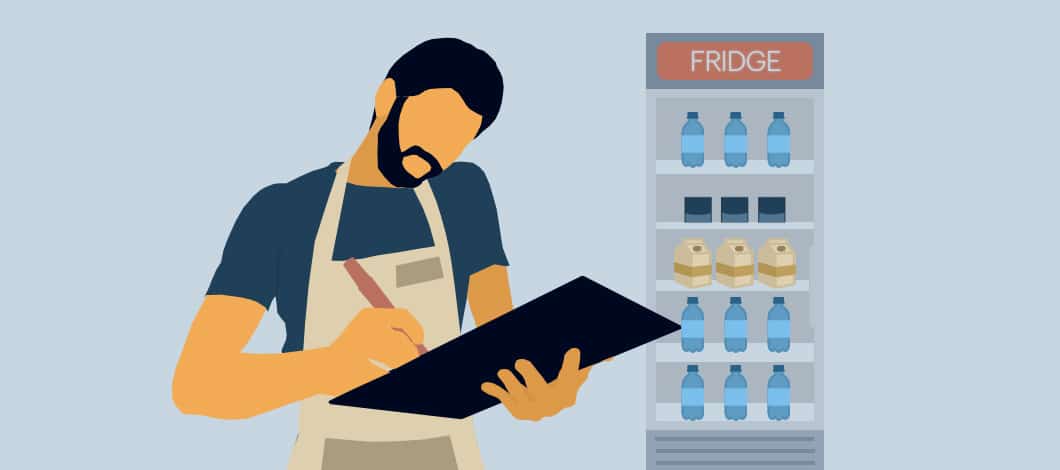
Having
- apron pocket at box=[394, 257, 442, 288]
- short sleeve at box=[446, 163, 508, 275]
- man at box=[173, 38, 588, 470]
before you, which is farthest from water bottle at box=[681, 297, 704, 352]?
apron pocket at box=[394, 257, 442, 288]

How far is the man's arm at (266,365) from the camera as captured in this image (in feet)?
14.5

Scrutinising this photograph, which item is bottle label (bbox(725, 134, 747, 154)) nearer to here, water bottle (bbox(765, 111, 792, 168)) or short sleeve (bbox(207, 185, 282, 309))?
water bottle (bbox(765, 111, 792, 168))

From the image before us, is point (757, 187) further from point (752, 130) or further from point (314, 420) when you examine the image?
point (314, 420)

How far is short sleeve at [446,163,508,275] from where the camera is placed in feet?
15.9

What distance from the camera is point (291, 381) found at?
14.6 feet

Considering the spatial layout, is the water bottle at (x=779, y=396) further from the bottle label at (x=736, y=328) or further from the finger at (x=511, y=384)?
the finger at (x=511, y=384)

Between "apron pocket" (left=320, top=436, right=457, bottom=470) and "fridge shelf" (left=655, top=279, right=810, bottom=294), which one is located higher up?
"fridge shelf" (left=655, top=279, right=810, bottom=294)

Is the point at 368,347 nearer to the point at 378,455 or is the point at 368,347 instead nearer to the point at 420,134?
the point at 378,455

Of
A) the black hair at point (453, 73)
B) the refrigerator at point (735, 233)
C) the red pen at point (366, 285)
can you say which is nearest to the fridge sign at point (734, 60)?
the refrigerator at point (735, 233)

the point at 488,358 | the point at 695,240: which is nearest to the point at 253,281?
the point at 488,358

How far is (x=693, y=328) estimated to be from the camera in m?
6.68

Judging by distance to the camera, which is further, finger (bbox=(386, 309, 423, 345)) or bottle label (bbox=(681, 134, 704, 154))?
bottle label (bbox=(681, 134, 704, 154))

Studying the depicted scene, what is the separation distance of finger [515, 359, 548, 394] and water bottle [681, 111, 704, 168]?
2.44m

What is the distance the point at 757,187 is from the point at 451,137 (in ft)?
7.81
